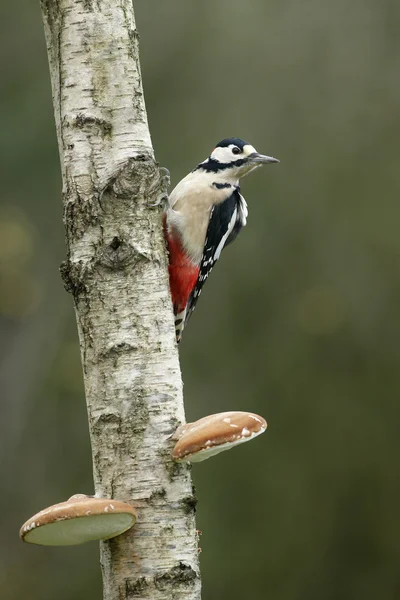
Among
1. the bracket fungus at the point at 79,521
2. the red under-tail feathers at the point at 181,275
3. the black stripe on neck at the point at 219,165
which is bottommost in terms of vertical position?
the bracket fungus at the point at 79,521

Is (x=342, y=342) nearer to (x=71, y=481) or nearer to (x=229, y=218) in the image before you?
(x=71, y=481)

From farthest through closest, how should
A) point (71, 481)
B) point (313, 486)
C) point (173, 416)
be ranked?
point (313, 486) < point (71, 481) < point (173, 416)

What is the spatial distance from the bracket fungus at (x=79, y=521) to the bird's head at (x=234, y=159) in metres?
2.28

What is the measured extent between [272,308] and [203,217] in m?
5.44

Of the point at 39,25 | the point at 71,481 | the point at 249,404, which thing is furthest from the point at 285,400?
the point at 39,25

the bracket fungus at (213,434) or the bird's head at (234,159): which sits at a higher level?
the bird's head at (234,159)

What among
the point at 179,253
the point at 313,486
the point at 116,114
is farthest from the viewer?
the point at 313,486

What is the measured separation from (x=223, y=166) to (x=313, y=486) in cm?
599

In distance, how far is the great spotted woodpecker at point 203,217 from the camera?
4000 millimetres

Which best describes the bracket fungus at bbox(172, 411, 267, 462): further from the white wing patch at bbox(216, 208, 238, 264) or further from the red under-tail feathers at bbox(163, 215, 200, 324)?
the white wing patch at bbox(216, 208, 238, 264)

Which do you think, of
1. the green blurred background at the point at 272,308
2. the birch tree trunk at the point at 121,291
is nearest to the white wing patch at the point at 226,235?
the birch tree trunk at the point at 121,291

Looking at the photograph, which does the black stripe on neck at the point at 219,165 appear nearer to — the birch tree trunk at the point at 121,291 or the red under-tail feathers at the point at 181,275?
the red under-tail feathers at the point at 181,275

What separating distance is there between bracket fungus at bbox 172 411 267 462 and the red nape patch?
60.5 inches

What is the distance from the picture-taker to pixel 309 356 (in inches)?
381
